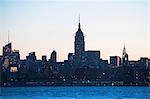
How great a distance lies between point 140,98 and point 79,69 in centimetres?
611

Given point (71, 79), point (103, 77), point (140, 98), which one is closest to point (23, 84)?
point (71, 79)

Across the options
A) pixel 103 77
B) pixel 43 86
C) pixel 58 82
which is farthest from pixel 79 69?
pixel 43 86

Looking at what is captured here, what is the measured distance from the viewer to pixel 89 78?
3384cm

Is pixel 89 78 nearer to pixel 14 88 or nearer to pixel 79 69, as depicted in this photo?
pixel 79 69

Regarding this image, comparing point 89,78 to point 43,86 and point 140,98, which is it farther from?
point 140,98

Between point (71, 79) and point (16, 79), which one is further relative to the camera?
point (71, 79)

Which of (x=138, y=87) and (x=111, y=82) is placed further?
(x=138, y=87)

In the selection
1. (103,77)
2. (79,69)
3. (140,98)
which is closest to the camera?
(140,98)

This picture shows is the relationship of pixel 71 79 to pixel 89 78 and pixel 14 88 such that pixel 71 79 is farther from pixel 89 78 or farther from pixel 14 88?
pixel 14 88

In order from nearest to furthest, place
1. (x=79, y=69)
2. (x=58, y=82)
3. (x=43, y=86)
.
Result: (x=79, y=69)
(x=58, y=82)
(x=43, y=86)

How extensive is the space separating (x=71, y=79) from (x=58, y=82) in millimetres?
1492

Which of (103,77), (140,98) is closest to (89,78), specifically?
(103,77)

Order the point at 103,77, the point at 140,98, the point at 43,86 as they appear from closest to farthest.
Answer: the point at 140,98 → the point at 103,77 → the point at 43,86

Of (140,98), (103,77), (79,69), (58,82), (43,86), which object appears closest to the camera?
(140,98)
